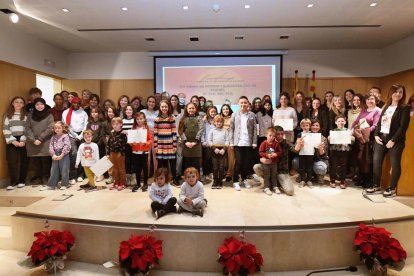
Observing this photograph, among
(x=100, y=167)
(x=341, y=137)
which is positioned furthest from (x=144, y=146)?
(x=341, y=137)

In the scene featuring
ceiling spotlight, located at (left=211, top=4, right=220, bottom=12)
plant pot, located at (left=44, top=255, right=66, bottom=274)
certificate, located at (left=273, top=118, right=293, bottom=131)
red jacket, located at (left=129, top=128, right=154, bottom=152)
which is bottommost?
plant pot, located at (left=44, top=255, right=66, bottom=274)

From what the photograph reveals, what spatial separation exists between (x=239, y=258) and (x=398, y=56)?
673 cm

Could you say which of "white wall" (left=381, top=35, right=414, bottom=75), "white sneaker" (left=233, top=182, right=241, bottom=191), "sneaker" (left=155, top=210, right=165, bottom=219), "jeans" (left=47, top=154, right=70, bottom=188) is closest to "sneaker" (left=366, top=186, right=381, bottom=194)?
"white sneaker" (left=233, top=182, right=241, bottom=191)

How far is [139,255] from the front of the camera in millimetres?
2703

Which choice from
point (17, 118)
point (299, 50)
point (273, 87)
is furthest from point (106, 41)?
point (299, 50)

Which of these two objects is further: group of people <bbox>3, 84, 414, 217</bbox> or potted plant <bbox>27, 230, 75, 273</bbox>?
group of people <bbox>3, 84, 414, 217</bbox>

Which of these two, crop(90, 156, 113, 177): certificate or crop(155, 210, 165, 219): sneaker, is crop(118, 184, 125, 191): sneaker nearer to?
crop(90, 156, 113, 177): certificate

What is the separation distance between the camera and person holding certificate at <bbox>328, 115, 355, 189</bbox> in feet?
14.3

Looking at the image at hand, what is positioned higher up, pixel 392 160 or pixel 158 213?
pixel 392 160

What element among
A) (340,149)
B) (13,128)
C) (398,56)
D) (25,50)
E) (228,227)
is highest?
(398,56)

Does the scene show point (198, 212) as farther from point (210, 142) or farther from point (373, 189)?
point (373, 189)

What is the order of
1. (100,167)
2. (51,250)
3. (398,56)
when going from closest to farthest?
(51,250)
(100,167)
(398,56)

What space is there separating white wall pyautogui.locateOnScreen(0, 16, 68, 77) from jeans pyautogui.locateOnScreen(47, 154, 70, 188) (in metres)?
2.35

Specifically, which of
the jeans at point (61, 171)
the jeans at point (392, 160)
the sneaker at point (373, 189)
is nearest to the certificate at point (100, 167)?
the jeans at point (61, 171)
